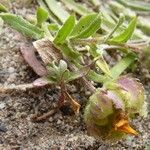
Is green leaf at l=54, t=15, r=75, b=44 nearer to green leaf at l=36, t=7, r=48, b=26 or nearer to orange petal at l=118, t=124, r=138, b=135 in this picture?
green leaf at l=36, t=7, r=48, b=26

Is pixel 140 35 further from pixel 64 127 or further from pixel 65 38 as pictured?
pixel 64 127

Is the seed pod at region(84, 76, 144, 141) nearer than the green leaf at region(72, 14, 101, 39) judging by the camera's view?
Yes

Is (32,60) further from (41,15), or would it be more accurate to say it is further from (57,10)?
(57,10)

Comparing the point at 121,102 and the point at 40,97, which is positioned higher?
the point at 121,102

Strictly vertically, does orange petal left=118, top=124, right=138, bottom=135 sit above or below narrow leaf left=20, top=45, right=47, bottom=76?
above

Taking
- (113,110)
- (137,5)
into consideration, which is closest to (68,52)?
(113,110)

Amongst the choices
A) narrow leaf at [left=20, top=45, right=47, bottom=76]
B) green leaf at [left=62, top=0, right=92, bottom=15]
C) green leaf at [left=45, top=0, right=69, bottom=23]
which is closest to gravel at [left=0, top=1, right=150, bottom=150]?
narrow leaf at [left=20, top=45, right=47, bottom=76]

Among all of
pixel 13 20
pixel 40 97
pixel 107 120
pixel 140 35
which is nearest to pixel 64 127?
pixel 40 97
